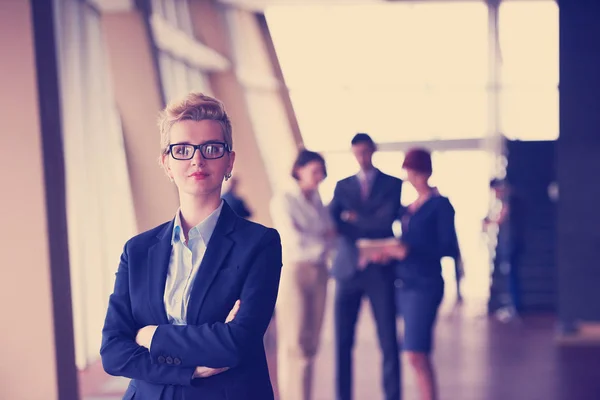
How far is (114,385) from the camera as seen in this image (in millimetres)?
4848

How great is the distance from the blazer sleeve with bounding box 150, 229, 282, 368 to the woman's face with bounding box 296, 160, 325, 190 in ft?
7.83

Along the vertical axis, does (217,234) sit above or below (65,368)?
above

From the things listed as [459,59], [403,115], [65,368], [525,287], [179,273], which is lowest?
[525,287]

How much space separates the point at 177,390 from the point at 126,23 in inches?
183

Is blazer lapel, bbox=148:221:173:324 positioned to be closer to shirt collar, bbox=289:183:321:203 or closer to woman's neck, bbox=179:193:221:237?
woman's neck, bbox=179:193:221:237

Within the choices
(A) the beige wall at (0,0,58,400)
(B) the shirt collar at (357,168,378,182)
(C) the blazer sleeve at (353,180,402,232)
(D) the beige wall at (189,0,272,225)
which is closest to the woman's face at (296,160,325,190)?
(B) the shirt collar at (357,168,378,182)

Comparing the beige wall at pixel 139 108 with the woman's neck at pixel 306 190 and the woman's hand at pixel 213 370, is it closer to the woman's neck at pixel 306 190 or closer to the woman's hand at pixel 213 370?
the woman's neck at pixel 306 190

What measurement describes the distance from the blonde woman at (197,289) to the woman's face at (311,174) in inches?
93.3

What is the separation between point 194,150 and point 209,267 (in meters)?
0.28

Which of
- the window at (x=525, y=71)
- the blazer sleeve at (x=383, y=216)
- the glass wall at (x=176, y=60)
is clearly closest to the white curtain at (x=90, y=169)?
the glass wall at (x=176, y=60)

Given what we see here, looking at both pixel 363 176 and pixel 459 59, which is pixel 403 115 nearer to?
pixel 459 59

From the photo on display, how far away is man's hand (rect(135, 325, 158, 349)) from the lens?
1.52 meters

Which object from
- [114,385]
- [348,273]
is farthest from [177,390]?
[114,385]

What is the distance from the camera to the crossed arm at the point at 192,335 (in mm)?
1497
